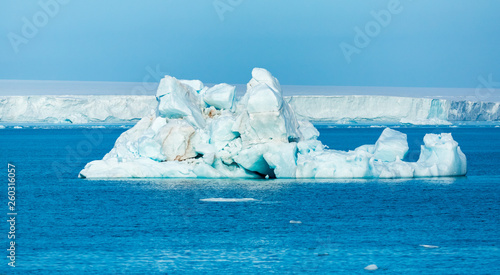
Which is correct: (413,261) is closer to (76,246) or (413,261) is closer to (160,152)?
(76,246)

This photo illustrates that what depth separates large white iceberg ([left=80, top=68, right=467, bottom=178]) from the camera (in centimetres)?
2675

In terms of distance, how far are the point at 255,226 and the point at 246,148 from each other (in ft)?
23.7

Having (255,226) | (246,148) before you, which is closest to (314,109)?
(246,148)

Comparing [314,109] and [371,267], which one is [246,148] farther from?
[314,109]

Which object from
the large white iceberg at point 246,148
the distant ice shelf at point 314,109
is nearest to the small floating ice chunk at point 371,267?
the large white iceberg at point 246,148

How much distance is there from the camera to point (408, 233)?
19.0 meters

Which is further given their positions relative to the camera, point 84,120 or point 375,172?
point 84,120

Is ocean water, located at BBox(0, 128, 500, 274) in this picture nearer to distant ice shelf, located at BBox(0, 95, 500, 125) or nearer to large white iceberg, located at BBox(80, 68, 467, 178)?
large white iceberg, located at BBox(80, 68, 467, 178)

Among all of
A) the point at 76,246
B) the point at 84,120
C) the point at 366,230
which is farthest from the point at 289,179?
the point at 84,120

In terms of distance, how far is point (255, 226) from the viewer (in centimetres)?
1984

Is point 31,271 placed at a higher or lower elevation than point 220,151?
lower

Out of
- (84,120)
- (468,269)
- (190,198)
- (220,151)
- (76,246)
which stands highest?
(84,120)

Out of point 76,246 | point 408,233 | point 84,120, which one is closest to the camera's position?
point 76,246

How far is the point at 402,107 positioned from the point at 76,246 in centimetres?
7329
